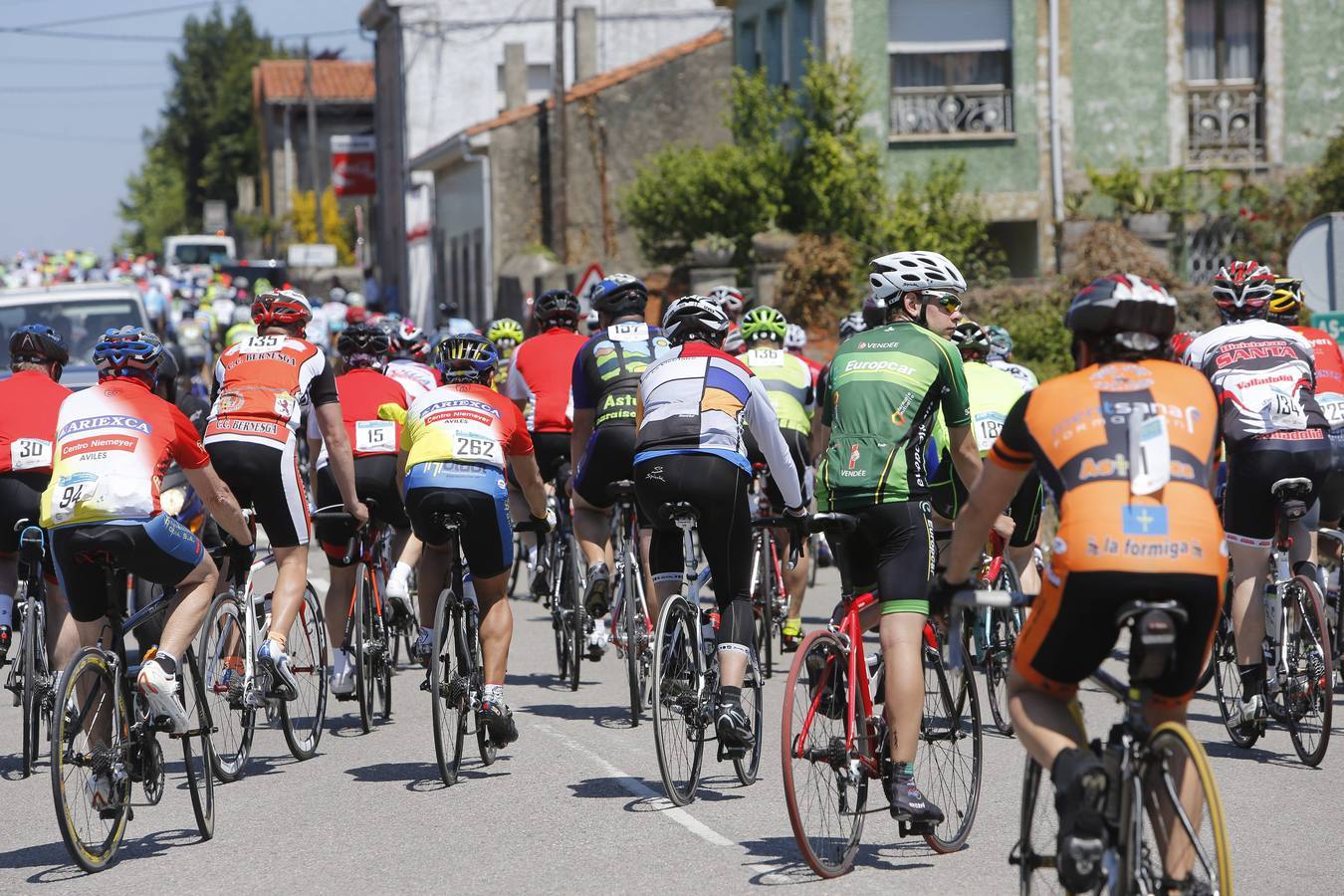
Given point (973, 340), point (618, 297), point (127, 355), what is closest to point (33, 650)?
point (127, 355)

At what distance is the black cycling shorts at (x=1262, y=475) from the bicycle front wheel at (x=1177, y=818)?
4.39 m

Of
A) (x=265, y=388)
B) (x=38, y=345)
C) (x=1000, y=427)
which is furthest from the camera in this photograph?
(x=1000, y=427)

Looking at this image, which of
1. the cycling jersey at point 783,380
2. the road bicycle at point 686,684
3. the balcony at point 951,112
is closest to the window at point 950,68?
the balcony at point 951,112

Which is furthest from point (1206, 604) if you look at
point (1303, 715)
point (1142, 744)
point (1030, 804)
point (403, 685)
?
point (403, 685)

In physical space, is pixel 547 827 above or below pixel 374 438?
below

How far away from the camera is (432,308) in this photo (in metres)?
56.4

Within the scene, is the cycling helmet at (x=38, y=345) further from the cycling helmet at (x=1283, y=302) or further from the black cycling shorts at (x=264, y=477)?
the cycling helmet at (x=1283, y=302)

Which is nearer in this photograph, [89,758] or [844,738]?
[844,738]

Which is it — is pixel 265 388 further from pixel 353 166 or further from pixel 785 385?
pixel 353 166

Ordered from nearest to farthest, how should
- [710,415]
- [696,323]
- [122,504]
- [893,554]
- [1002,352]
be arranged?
[893,554] < [122,504] < [710,415] < [696,323] < [1002,352]

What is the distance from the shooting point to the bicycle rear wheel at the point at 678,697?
7902 millimetres

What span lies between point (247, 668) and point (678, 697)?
2136 mm

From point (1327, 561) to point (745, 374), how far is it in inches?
170

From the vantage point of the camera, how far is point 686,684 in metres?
8.01
